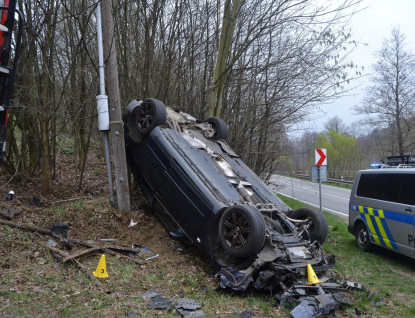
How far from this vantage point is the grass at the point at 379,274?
4.91 m

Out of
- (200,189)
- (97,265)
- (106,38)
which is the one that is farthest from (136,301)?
(106,38)

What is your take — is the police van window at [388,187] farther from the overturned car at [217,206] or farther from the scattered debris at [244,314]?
the scattered debris at [244,314]

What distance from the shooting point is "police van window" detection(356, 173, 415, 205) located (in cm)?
711

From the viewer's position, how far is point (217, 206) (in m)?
5.37

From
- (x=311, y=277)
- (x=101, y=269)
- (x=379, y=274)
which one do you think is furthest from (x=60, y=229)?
(x=379, y=274)

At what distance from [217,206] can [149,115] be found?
86.3 inches

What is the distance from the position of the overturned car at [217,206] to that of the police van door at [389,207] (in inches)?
80.4

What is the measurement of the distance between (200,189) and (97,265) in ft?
5.82

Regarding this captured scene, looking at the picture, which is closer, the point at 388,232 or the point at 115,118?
the point at 115,118

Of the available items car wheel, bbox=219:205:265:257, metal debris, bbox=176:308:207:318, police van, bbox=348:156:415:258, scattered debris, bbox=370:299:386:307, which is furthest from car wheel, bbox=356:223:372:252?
metal debris, bbox=176:308:207:318

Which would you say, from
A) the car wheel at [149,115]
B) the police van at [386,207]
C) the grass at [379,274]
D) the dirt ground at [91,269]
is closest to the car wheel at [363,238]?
the police van at [386,207]

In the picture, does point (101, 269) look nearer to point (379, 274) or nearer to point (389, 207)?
point (379, 274)

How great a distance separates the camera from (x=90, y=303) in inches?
161

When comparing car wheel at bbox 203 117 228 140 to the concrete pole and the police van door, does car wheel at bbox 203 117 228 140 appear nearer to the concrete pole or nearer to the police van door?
the concrete pole
